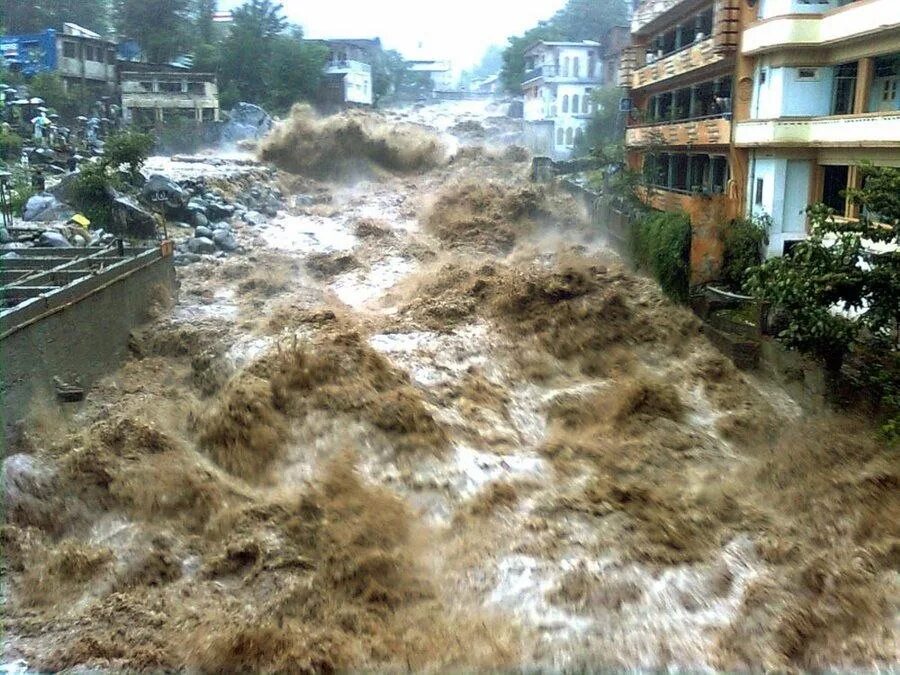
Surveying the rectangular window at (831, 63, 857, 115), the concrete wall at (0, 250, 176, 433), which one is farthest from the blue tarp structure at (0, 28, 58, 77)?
the rectangular window at (831, 63, 857, 115)

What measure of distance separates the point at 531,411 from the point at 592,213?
12121mm

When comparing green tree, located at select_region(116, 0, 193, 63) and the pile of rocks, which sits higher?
green tree, located at select_region(116, 0, 193, 63)

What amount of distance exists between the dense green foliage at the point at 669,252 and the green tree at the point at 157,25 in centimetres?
2012

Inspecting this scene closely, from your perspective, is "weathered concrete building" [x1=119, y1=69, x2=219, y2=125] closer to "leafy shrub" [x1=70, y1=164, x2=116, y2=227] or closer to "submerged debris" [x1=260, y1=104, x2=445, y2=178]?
"submerged debris" [x1=260, y1=104, x2=445, y2=178]

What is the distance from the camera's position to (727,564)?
7.93 m

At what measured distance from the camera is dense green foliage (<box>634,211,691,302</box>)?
15477 mm

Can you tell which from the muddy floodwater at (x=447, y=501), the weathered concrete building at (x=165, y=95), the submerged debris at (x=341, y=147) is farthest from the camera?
the submerged debris at (x=341, y=147)

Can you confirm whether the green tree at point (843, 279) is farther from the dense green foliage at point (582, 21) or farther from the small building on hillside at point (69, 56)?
the dense green foliage at point (582, 21)

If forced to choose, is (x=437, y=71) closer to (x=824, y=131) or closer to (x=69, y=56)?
(x=69, y=56)

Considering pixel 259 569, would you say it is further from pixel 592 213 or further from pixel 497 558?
pixel 592 213

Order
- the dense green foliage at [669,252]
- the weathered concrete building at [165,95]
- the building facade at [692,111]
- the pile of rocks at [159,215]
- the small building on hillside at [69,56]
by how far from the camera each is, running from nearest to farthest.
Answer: the dense green foliage at [669,252]
the pile of rocks at [159,215]
the building facade at [692,111]
the small building on hillside at [69,56]
the weathered concrete building at [165,95]

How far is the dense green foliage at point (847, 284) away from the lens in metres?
9.33

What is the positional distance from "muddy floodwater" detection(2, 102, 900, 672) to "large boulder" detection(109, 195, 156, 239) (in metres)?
3.89

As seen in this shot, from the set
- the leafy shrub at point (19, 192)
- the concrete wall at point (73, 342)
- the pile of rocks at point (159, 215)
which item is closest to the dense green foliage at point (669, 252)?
the concrete wall at point (73, 342)
